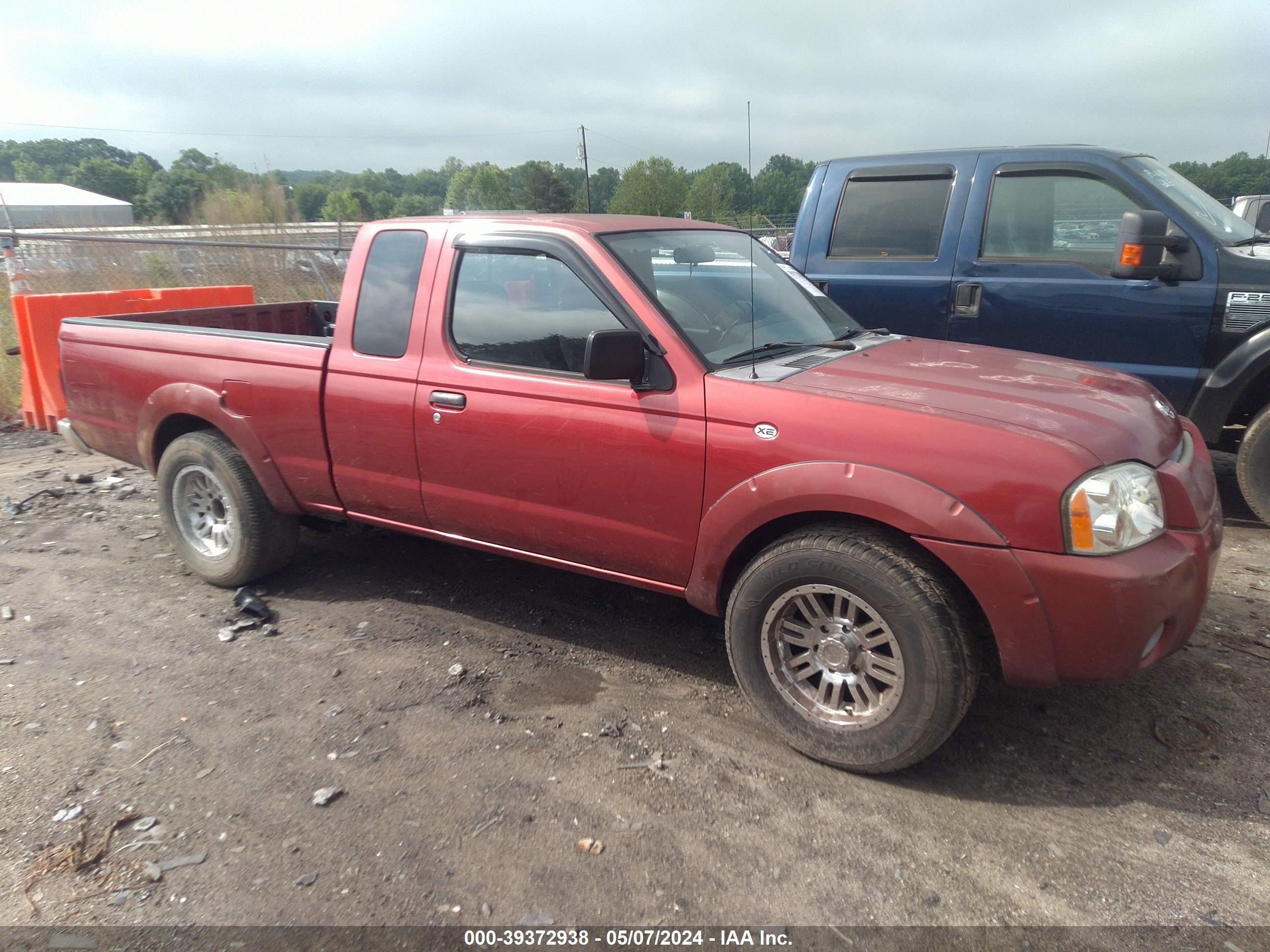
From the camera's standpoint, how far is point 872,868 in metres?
2.60

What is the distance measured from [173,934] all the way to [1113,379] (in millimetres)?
3804

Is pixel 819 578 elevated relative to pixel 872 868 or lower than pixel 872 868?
elevated

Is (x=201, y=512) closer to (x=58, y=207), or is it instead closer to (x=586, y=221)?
(x=586, y=221)

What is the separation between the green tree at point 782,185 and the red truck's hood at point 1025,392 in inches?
73.5

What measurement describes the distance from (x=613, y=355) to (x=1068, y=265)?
363cm

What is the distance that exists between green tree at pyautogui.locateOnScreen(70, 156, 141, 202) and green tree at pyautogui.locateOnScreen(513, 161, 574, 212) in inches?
1743

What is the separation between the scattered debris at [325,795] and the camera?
2939mm

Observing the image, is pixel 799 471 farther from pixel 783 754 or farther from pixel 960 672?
pixel 783 754

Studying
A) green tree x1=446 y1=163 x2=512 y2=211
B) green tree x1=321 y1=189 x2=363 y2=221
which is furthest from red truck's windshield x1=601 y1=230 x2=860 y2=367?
green tree x1=321 y1=189 x2=363 y2=221

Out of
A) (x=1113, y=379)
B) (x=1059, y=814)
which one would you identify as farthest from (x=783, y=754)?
(x=1113, y=379)

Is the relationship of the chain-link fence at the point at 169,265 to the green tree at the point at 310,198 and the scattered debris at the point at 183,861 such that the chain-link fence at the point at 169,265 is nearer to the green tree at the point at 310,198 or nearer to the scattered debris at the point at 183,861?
the green tree at the point at 310,198

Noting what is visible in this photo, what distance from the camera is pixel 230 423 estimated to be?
14.5 ft

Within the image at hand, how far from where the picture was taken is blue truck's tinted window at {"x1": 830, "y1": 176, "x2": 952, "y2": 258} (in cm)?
572

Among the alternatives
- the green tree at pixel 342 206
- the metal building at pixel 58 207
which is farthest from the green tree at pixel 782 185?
the metal building at pixel 58 207
